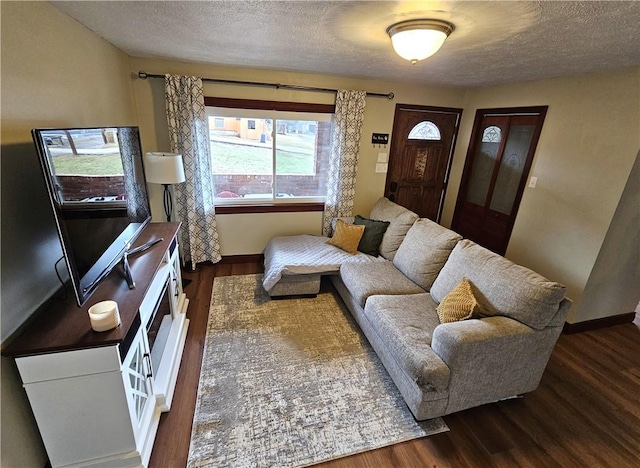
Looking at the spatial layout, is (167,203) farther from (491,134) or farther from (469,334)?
(491,134)

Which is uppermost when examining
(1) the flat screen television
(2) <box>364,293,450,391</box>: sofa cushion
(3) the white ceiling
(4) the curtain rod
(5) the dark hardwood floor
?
(3) the white ceiling

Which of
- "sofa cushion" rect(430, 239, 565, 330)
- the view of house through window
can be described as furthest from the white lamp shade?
"sofa cushion" rect(430, 239, 565, 330)

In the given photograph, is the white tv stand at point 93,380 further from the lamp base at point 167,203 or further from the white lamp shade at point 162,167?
the lamp base at point 167,203

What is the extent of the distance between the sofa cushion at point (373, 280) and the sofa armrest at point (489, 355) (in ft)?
2.42

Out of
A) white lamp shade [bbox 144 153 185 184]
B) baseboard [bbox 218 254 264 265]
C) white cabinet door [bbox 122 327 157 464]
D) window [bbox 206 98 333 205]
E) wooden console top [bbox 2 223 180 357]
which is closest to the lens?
wooden console top [bbox 2 223 180 357]

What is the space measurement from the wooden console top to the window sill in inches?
69.9

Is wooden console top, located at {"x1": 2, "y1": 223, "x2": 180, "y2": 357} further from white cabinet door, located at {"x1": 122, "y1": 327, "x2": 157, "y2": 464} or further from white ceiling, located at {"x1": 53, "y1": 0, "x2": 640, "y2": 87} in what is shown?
white ceiling, located at {"x1": 53, "y1": 0, "x2": 640, "y2": 87}

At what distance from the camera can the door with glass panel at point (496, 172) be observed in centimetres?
328

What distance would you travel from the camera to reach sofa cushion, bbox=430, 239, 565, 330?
1.74 meters

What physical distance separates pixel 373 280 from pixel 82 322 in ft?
6.72

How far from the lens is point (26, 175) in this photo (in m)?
1.43

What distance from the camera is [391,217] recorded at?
3.40 metres

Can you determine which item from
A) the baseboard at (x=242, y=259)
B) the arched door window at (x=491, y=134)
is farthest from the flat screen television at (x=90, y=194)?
the arched door window at (x=491, y=134)

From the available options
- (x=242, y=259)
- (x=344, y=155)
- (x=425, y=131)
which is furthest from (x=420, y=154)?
(x=242, y=259)
